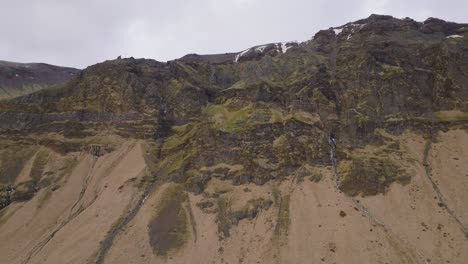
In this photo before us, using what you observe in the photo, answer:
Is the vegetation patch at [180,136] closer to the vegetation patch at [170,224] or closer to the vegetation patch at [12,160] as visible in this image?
the vegetation patch at [170,224]

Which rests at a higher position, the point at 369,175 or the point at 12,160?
the point at 12,160

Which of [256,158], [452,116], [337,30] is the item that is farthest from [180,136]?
[337,30]

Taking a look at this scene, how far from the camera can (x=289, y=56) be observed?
6029 inches

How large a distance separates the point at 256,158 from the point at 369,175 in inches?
1026

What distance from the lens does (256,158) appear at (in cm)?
11144

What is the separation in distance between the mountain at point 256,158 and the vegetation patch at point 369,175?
315 mm

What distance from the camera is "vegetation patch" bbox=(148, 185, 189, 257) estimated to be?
3565 inches

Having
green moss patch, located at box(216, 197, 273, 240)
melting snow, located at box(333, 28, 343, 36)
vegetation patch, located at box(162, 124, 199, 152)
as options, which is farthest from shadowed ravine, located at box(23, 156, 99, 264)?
melting snow, located at box(333, 28, 343, 36)

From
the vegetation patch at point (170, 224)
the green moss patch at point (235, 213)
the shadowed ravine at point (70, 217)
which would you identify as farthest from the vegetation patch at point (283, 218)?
the shadowed ravine at point (70, 217)

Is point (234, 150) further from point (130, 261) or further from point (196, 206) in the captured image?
point (130, 261)

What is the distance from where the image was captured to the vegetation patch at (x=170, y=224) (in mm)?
90562

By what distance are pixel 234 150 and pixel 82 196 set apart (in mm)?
36804

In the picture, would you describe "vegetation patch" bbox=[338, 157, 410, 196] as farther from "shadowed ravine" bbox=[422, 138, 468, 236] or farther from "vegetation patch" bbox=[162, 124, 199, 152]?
"vegetation patch" bbox=[162, 124, 199, 152]

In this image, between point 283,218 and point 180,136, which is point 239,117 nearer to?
point 180,136
